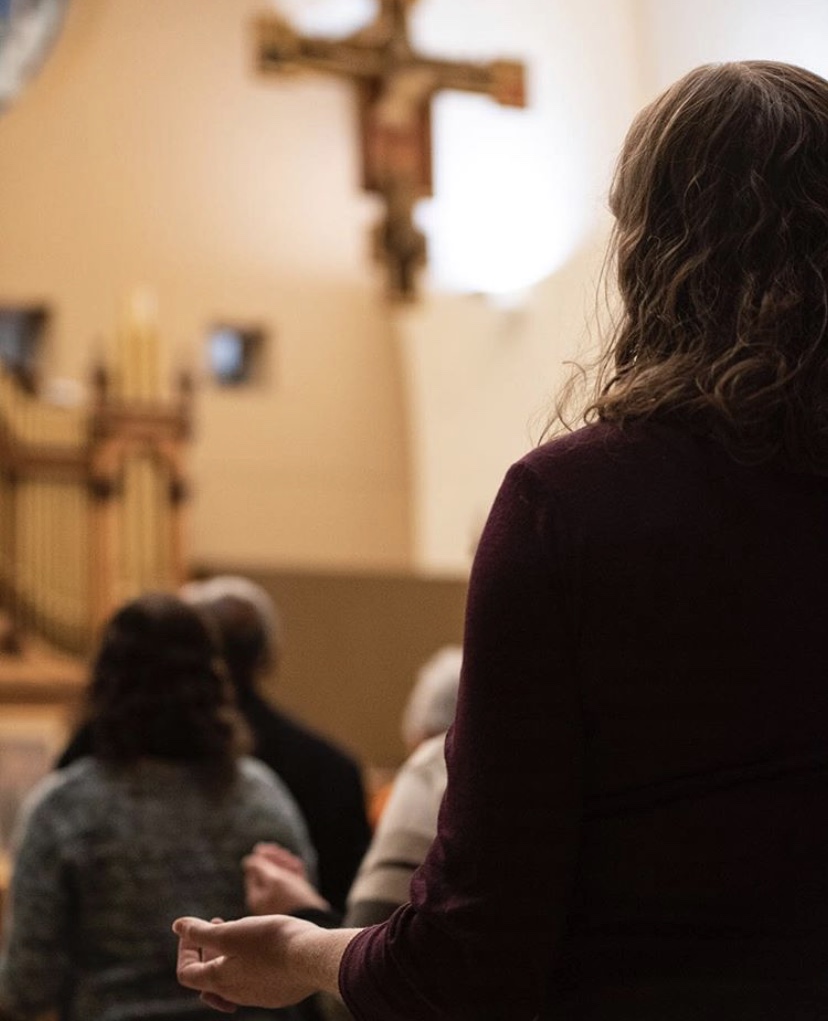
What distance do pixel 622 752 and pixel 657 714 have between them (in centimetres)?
5

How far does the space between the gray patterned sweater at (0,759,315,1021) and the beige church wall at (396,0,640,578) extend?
3764 millimetres

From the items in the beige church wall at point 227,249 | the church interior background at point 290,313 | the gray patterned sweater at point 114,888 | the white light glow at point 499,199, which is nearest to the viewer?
the gray patterned sweater at point 114,888

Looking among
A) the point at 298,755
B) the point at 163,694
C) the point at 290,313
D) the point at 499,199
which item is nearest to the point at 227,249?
the point at 290,313

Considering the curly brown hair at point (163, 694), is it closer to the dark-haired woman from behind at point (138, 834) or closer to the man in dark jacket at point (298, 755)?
the dark-haired woman from behind at point (138, 834)

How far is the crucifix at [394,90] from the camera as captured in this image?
8422mm

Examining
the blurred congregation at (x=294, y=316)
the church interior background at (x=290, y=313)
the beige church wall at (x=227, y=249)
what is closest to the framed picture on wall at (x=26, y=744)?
the blurred congregation at (x=294, y=316)

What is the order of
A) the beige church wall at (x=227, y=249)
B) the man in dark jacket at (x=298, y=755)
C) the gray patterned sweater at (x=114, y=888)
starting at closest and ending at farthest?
the gray patterned sweater at (x=114, y=888), the man in dark jacket at (x=298, y=755), the beige church wall at (x=227, y=249)

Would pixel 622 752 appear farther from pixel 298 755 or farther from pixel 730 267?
pixel 298 755

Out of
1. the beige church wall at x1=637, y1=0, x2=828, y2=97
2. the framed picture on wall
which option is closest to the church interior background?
the framed picture on wall

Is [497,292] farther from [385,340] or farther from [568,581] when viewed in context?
[568,581]

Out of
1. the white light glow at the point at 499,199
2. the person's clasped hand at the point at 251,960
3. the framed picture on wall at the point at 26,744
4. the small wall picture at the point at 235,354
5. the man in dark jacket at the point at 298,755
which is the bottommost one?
the framed picture on wall at the point at 26,744

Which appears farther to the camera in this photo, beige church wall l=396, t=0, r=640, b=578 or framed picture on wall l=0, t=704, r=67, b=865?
framed picture on wall l=0, t=704, r=67, b=865

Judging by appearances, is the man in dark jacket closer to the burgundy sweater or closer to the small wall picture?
the burgundy sweater

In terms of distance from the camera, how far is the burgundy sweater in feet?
4.85
